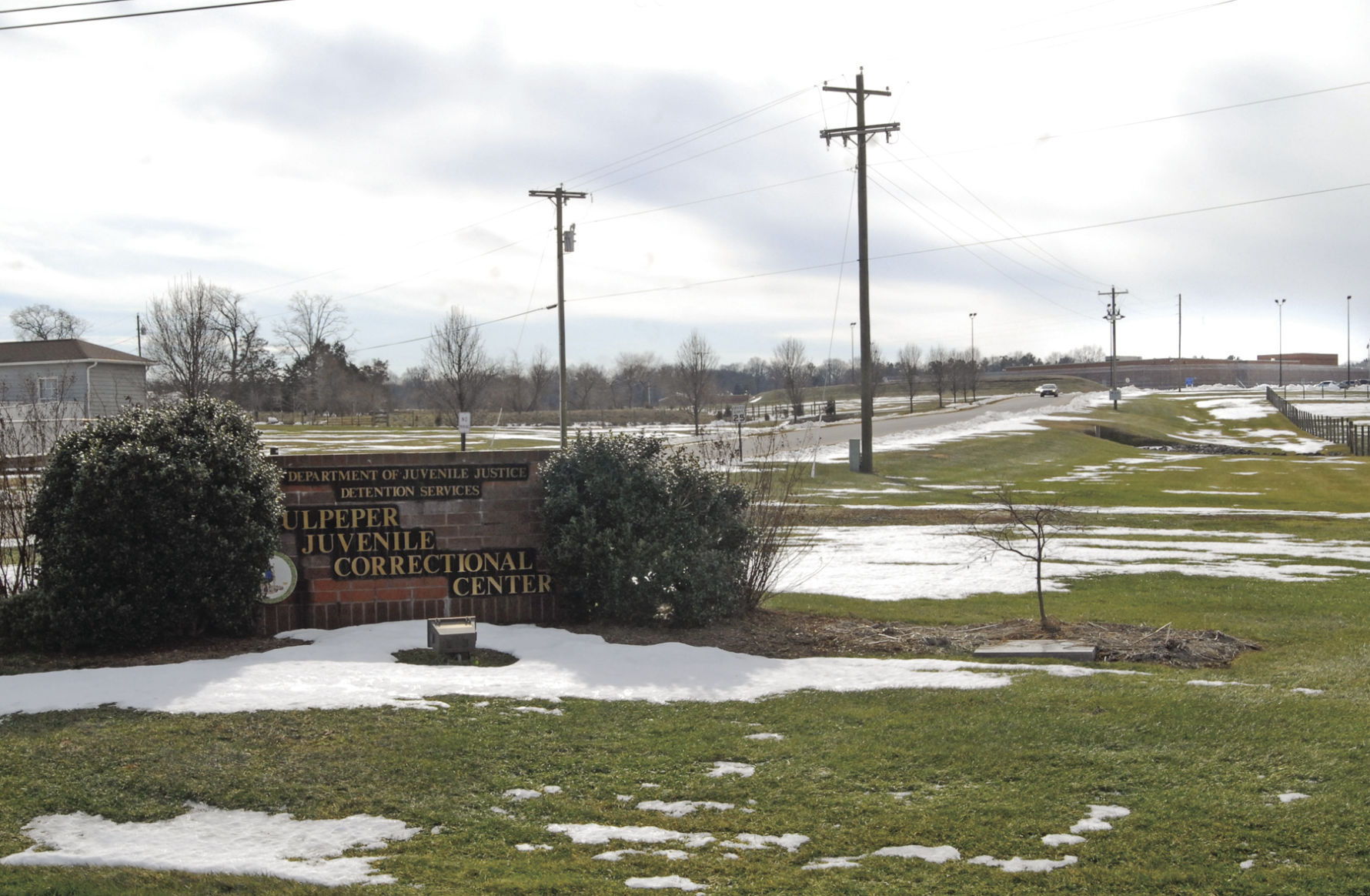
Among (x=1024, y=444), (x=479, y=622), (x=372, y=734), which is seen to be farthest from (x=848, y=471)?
(x=372, y=734)

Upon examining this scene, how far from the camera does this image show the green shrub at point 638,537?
32.1ft

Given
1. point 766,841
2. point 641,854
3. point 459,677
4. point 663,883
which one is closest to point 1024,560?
point 459,677

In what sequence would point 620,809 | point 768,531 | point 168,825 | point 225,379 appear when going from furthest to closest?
point 225,379 < point 768,531 < point 620,809 < point 168,825

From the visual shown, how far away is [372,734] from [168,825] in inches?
58.6

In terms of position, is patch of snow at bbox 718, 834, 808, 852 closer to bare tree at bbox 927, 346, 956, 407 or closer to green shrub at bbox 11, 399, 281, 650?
green shrub at bbox 11, 399, 281, 650

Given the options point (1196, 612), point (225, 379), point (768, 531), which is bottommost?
point (1196, 612)

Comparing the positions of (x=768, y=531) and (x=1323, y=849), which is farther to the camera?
(x=768, y=531)

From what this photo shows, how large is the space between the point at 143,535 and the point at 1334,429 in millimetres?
65658

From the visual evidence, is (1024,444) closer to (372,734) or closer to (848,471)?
(848,471)

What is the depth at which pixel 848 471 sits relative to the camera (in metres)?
33.2

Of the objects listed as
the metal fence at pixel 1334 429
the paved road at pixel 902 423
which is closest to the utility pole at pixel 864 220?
the paved road at pixel 902 423

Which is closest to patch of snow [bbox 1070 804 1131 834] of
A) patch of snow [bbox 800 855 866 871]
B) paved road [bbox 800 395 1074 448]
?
patch of snow [bbox 800 855 866 871]

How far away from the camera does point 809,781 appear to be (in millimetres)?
5855

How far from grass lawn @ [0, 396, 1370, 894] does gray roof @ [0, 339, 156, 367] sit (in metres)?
48.3
